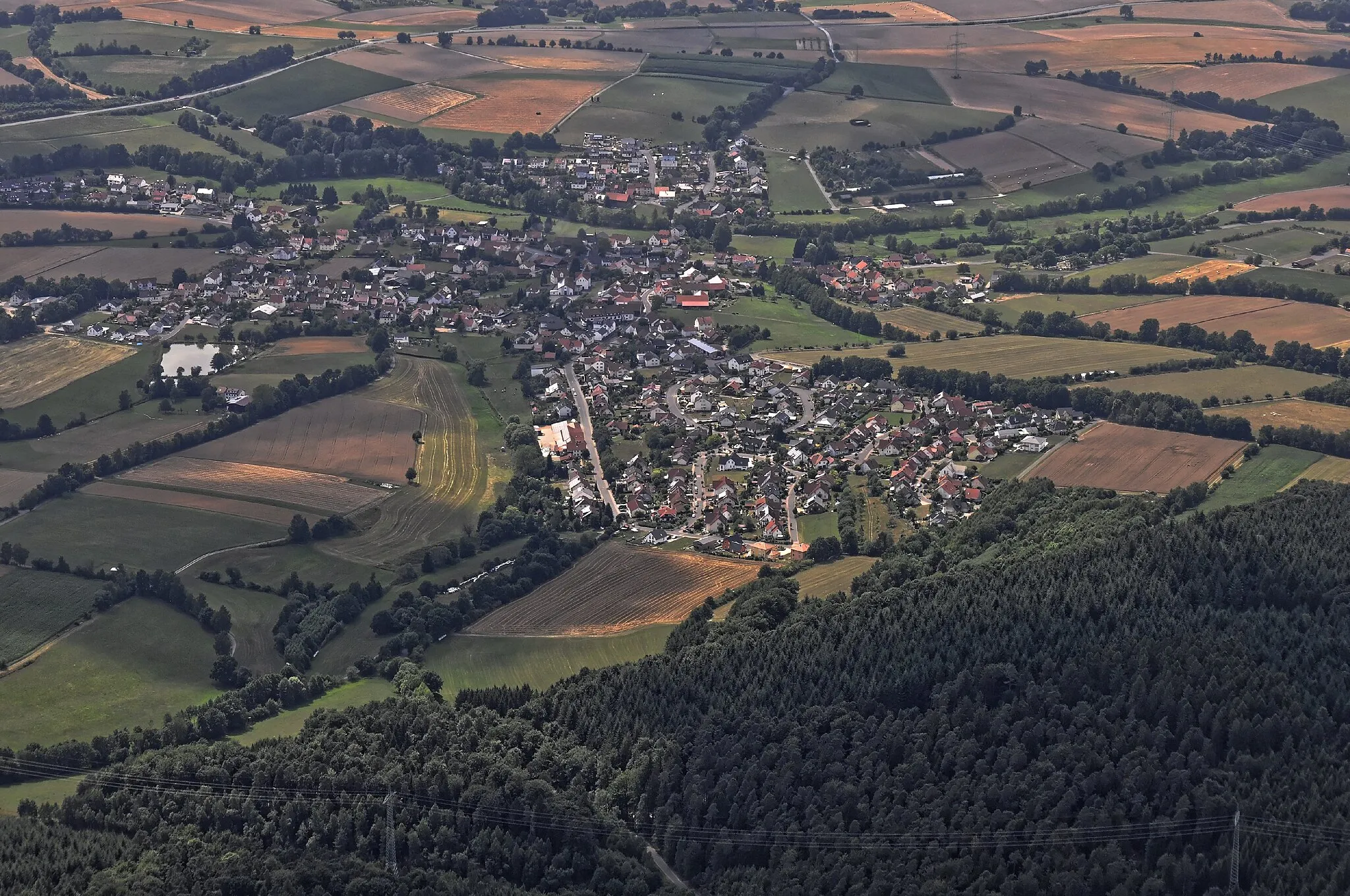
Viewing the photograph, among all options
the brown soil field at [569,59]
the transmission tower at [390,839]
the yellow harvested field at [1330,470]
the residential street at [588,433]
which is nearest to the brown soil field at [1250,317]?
the yellow harvested field at [1330,470]

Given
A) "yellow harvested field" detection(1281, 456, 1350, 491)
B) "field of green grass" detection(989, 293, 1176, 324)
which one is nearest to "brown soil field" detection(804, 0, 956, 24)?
"field of green grass" detection(989, 293, 1176, 324)

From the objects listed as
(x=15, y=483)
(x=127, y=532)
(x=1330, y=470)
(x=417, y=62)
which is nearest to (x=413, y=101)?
(x=417, y=62)

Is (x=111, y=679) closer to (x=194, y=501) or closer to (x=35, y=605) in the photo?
(x=35, y=605)

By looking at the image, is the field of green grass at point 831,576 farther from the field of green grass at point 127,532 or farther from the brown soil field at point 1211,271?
the brown soil field at point 1211,271

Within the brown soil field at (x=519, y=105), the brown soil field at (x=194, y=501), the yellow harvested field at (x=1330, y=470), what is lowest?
the brown soil field at (x=194, y=501)

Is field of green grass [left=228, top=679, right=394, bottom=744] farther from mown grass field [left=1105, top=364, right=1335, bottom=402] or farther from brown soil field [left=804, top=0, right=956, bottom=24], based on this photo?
brown soil field [left=804, top=0, right=956, bottom=24]

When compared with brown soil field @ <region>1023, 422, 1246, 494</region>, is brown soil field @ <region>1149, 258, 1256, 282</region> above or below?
above
